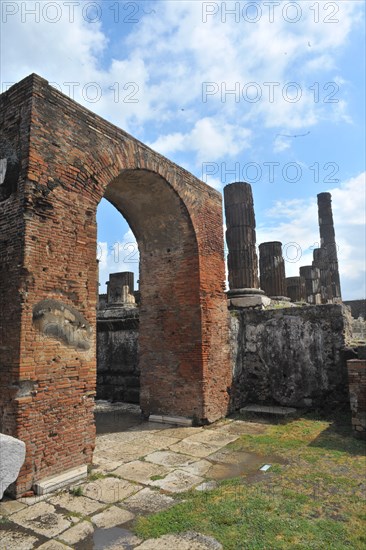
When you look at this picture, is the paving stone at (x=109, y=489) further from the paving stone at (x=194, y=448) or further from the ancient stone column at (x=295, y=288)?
the ancient stone column at (x=295, y=288)

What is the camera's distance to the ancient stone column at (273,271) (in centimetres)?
1284

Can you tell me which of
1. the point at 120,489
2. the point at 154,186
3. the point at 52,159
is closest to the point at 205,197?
the point at 154,186

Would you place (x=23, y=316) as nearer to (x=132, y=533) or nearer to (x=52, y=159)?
(x=52, y=159)

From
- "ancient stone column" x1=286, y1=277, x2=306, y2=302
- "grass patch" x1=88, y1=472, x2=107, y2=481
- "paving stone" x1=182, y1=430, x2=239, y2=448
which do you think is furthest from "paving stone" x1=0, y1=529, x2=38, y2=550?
"ancient stone column" x1=286, y1=277, x2=306, y2=302

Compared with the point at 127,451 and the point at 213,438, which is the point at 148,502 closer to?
the point at 127,451

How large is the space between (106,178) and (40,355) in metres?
2.81

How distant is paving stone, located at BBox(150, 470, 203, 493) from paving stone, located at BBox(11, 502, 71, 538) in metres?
1.15

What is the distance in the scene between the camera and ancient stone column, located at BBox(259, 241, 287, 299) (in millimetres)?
12836

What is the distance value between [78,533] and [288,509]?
195 centimetres

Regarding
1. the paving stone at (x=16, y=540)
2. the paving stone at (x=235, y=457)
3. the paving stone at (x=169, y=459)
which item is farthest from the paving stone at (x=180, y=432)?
the paving stone at (x=16, y=540)

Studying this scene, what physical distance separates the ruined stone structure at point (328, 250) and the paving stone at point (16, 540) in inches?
825

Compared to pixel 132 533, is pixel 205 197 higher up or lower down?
higher up

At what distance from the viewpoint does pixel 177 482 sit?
14.3 feet

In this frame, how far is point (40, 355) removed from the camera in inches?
175
